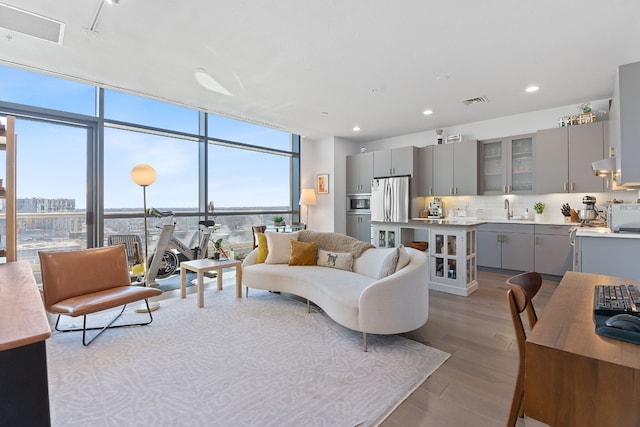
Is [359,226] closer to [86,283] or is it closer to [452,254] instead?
[452,254]

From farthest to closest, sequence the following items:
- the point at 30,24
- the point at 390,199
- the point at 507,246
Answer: the point at 390,199
the point at 507,246
the point at 30,24

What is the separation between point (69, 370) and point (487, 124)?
6.52 meters

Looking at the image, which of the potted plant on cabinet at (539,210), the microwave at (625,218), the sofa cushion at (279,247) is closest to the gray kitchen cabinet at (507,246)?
the potted plant on cabinet at (539,210)

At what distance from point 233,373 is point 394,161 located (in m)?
5.25

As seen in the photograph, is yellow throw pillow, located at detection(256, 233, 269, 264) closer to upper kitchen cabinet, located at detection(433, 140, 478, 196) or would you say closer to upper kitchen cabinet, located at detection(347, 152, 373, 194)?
upper kitchen cabinet, located at detection(347, 152, 373, 194)

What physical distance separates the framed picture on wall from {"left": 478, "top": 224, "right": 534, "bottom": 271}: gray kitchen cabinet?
3.27m

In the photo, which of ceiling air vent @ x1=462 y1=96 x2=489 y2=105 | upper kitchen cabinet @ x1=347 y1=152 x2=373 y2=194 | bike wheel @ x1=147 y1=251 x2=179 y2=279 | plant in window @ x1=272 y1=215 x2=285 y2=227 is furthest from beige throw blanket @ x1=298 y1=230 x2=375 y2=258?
upper kitchen cabinet @ x1=347 y1=152 x2=373 y2=194

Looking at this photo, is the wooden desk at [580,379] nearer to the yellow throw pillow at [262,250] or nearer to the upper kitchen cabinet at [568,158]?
the yellow throw pillow at [262,250]

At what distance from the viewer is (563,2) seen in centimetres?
225

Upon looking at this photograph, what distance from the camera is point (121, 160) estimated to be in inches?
178

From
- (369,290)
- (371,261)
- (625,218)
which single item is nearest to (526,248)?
(625,218)

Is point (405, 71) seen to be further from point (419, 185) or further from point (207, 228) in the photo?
point (207, 228)

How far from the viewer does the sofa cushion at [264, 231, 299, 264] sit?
380cm

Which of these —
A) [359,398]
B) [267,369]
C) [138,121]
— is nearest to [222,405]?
[267,369]
